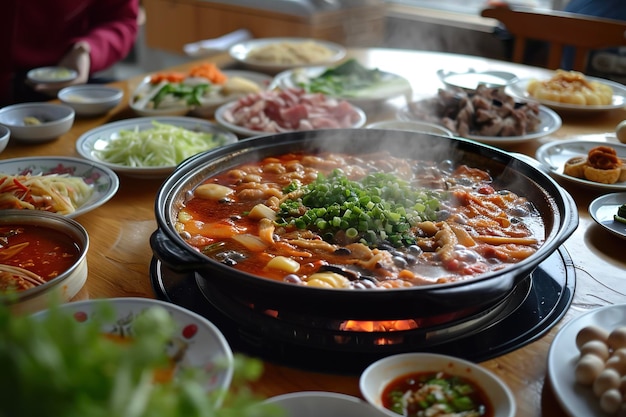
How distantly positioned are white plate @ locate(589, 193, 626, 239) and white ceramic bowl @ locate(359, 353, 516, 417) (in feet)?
3.49

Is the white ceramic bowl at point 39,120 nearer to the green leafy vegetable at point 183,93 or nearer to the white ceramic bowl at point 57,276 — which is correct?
the green leafy vegetable at point 183,93

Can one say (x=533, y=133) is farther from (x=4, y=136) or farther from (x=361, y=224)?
(x=4, y=136)

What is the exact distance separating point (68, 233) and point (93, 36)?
292 centimetres

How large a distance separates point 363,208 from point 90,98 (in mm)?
2122

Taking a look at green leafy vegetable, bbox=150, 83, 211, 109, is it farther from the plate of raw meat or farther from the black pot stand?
the black pot stand

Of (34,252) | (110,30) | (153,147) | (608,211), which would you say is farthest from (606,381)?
(110,30)

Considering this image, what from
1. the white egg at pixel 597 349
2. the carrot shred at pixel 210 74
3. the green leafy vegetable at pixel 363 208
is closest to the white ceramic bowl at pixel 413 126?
the green leafy vegetable at pixel 363 208

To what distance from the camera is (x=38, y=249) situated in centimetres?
186

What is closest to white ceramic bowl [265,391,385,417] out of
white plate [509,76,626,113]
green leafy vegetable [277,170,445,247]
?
green leafy vegetable [277,170,445,247]

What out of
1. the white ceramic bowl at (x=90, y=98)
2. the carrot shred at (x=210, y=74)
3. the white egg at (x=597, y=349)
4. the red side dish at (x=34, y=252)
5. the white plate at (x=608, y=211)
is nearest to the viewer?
the white egg at (x=597, y=349)

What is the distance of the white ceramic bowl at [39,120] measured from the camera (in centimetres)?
294

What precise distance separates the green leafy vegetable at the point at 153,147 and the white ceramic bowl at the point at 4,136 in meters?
0.41

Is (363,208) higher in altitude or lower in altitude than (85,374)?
lower

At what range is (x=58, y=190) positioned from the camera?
2.27 metres
